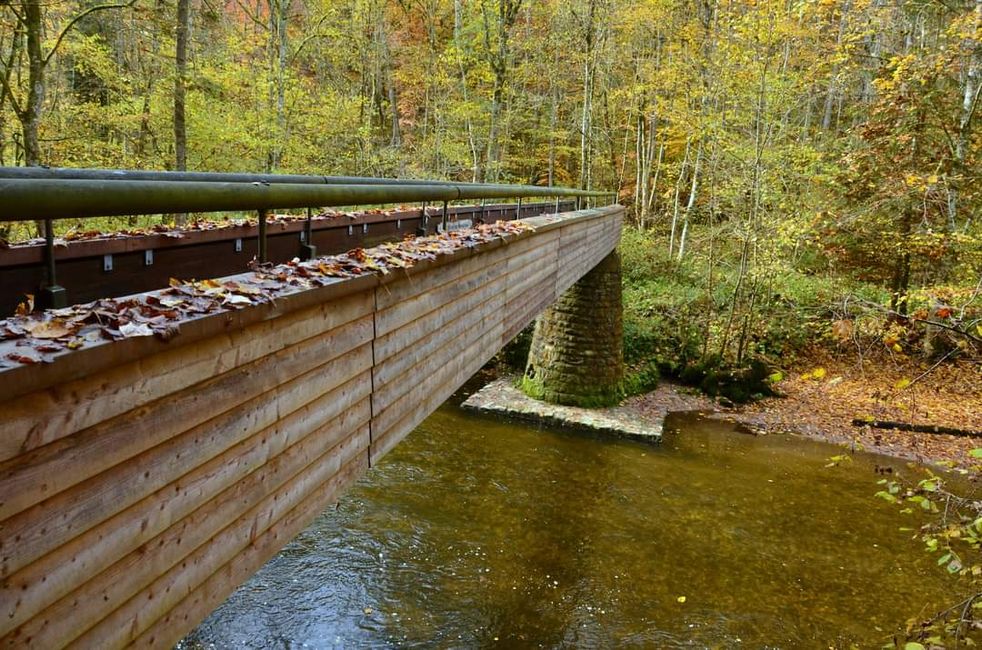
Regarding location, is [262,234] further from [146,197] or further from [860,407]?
[860,407]

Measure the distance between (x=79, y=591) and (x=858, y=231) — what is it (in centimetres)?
1832

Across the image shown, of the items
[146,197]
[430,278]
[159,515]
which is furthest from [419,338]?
[146,197]

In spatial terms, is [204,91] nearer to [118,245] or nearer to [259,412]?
[118,245]

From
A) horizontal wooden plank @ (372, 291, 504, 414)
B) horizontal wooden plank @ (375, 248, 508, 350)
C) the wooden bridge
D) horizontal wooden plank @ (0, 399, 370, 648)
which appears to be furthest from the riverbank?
horizontal wooden plank @ (0, 399, 370, 648)

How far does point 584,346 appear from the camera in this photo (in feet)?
52.0

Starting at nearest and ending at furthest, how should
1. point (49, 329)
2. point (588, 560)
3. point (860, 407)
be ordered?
1. point (49, 329)
2. point (588, 560)
3. point (860, 407)

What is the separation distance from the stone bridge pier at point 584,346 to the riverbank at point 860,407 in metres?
1.06

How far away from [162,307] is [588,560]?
7954mm

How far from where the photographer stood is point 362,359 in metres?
3.47

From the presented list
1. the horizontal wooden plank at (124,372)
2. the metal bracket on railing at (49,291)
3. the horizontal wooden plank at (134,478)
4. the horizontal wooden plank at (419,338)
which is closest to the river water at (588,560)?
the horizontal wooden plank at (419,338)

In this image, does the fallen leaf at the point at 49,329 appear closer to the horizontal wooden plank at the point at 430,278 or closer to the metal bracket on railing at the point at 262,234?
the metal bracket on railing at the point at 262,234

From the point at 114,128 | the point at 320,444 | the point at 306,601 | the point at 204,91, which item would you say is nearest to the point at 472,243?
the point at 320,444

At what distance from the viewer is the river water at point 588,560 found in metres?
7.17

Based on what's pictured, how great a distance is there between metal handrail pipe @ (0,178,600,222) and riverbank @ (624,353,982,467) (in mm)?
13309
